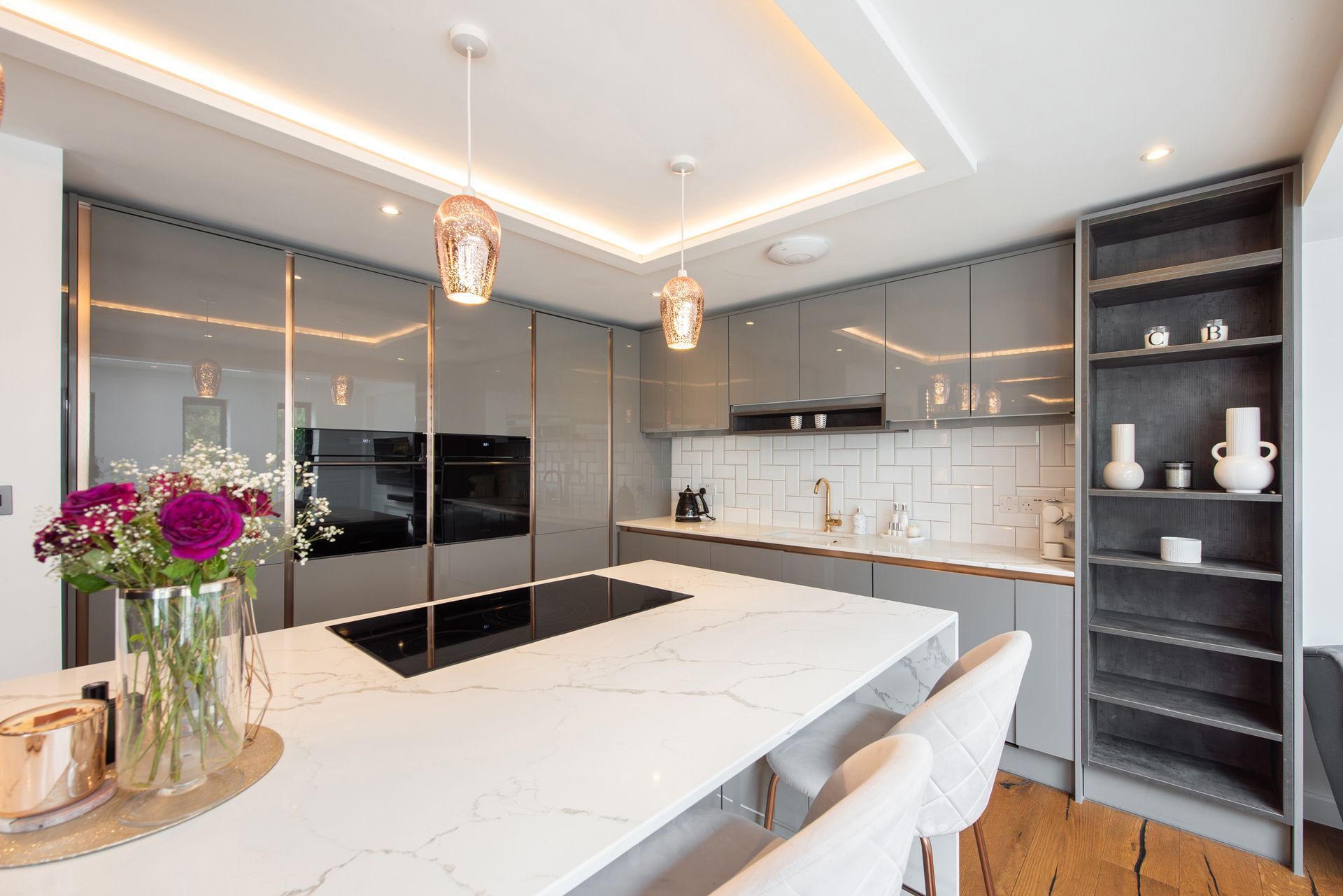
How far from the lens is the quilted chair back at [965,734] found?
1124mm

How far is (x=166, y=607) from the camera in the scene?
79cm

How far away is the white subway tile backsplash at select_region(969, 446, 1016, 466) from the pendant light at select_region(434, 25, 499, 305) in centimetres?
259

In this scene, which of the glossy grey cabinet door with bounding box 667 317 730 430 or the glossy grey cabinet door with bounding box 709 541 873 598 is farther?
the glossy grey cabinet door with bounding box 667 317 730 430

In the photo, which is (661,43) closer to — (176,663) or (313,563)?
(176,663)

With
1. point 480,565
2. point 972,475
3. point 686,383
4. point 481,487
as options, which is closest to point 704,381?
point 686,383

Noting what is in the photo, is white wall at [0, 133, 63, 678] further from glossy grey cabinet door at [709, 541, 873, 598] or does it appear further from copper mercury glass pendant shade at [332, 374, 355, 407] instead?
glossy grey cabinet door at [709, 541, 873, 598]

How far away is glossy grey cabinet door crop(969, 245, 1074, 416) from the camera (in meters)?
2.43

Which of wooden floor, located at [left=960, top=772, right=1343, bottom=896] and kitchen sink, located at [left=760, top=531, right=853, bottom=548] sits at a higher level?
kitchen sink, located at [left=760, top=531, right=853, bottom=548]

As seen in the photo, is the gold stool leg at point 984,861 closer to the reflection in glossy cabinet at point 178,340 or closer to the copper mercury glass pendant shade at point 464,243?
the copper mercury glass pendant shade at point 464,243

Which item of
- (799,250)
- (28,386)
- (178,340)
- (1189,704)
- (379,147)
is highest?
(379,147)

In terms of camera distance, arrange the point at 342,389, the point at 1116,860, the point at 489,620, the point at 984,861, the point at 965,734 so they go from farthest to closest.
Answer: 1. the point at 342,389
2. the point at 1116,860
3. the point at 489,620
4. the point at 984,861
5. the point at 965,734

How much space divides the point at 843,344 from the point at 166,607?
9.59 feet

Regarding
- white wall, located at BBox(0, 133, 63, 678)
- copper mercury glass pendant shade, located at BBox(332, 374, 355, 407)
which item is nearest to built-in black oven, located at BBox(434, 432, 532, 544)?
copper mercury glass pendant shade, located at BBox(332, 374, 355, 407)

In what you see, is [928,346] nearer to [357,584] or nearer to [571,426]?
[571,426]
